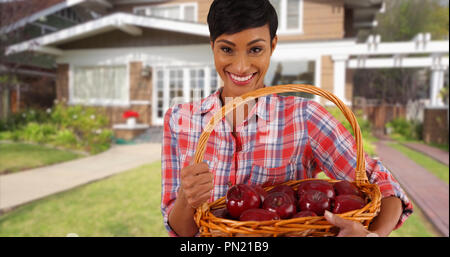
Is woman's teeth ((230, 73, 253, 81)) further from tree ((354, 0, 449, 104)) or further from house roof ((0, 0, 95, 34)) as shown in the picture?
tree ((354, 0, 449, 104))

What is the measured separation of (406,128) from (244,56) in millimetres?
10766

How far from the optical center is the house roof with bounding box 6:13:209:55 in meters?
8.45

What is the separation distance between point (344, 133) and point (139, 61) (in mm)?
9488

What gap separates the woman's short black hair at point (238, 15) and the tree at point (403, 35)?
64.0ft

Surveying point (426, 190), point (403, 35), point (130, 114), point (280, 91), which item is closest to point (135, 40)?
point (130, 114)

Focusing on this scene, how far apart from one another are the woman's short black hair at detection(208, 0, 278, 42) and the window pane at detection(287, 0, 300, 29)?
8948 mm

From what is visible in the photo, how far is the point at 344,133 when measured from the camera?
38.4 inches

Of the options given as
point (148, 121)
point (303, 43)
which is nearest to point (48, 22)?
point (148, 121)

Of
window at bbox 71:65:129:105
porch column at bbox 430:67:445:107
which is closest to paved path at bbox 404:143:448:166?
porch column at bbox 430:67:445:107

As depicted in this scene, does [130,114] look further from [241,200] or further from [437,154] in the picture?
[241,200]

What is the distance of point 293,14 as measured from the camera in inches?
358

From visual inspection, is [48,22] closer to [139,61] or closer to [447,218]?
[139,61]

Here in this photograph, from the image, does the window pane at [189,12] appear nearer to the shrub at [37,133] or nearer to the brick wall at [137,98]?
the brick wall at [137,98]

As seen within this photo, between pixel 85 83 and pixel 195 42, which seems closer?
pixel 195 42
